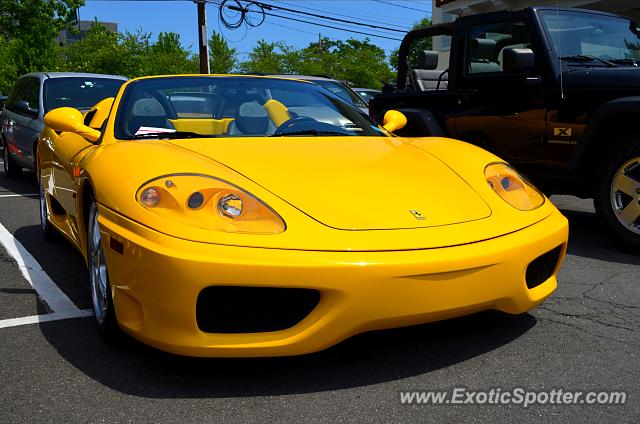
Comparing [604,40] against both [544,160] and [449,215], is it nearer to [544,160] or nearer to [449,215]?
[544,160]

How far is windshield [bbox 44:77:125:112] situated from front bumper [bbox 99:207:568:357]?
6449 millimetres

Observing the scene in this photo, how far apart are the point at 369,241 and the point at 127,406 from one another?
1.02m

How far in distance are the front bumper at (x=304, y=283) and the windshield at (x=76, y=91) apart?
6.45 metres

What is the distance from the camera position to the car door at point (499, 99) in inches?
207

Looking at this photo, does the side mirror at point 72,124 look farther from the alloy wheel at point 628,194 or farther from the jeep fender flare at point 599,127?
the alloy wheel at point 628,194

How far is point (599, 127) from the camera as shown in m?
4.84

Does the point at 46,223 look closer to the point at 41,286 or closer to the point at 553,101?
the point at 41,286

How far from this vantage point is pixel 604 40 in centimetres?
550

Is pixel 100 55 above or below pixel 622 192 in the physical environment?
above

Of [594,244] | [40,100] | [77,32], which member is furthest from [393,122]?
[77,32]

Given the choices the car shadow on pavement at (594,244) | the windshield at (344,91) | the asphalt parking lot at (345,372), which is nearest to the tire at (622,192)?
the car shadow on pavement at (594,244)

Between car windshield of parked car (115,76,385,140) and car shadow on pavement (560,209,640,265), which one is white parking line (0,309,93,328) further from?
car shadow on pavement (560,209,640,265)

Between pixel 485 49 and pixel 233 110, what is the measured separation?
2787 mm

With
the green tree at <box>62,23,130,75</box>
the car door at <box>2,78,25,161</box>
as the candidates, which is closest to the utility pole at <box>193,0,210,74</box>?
the car door at <box>2,78,25,161</box>
